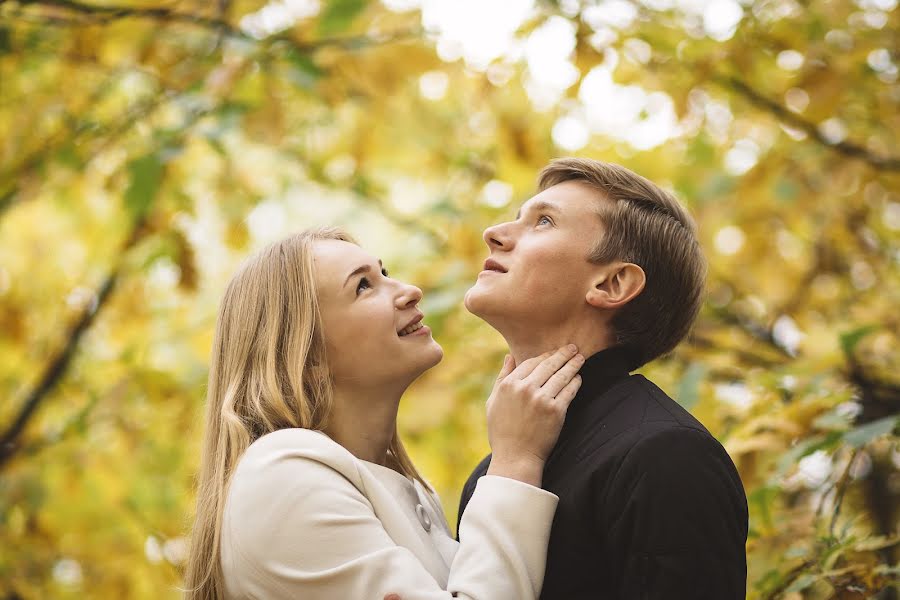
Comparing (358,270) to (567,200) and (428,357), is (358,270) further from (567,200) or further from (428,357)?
(567,200)

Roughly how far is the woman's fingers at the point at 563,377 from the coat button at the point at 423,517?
45cm

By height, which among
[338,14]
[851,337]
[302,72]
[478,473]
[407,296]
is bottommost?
[478,473]

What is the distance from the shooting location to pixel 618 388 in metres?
2.05

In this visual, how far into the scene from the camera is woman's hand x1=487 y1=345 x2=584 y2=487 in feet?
6.31

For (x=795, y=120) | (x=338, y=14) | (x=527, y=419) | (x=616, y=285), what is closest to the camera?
(x=527, y=419)

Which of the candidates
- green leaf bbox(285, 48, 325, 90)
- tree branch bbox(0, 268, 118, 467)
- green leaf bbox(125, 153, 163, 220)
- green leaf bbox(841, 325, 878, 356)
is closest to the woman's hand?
green leaf bbox(841, 325, 878, 356)

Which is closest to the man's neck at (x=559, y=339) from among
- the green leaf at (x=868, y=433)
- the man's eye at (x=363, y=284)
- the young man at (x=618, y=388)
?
the young man at (x=618, y=388)

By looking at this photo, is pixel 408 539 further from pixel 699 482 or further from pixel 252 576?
pixel 699 482

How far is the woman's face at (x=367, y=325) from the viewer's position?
87.2 inches

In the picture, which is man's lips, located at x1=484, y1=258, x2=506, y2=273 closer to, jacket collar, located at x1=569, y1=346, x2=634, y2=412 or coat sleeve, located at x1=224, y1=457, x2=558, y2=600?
jacket collar, located at x1=569, y1=346, x2=634, y2=412

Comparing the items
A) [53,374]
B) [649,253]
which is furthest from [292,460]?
[53,374]

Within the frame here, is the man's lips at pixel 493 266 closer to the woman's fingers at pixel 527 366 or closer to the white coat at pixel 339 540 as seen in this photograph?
the woman's fingers at pixel 527 366

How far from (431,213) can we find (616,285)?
Answer: 1.81 meters

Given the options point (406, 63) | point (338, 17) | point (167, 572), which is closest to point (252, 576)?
point (338, 17)
